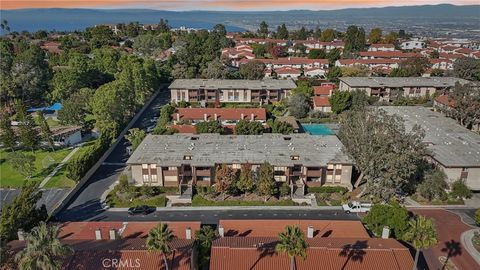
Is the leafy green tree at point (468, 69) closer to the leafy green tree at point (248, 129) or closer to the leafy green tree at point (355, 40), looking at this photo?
the leafy green tree at point (355, 40)

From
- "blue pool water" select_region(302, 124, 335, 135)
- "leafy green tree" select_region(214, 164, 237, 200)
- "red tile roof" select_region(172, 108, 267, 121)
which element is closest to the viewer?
"leafy green tree" select_region(214, 164, 237, 200)

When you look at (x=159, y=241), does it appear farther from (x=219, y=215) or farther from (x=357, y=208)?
(x=357, y=208)

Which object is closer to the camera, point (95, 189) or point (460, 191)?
point (460, 191)

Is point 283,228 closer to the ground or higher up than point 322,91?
closer to the ground

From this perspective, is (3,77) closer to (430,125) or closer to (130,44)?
(130,44)

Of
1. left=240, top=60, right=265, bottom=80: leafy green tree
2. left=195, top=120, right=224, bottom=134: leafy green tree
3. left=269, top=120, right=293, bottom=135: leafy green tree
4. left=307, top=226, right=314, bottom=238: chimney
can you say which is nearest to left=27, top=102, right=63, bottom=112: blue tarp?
left=195, top=120, right=224, bottom=134: leafy green tree

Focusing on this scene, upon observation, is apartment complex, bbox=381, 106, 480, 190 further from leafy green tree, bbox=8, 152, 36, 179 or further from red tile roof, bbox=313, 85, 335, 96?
leafy green tree, bbox=8, 152, 36, 179

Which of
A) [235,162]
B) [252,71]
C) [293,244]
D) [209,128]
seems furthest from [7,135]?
[252,71]
